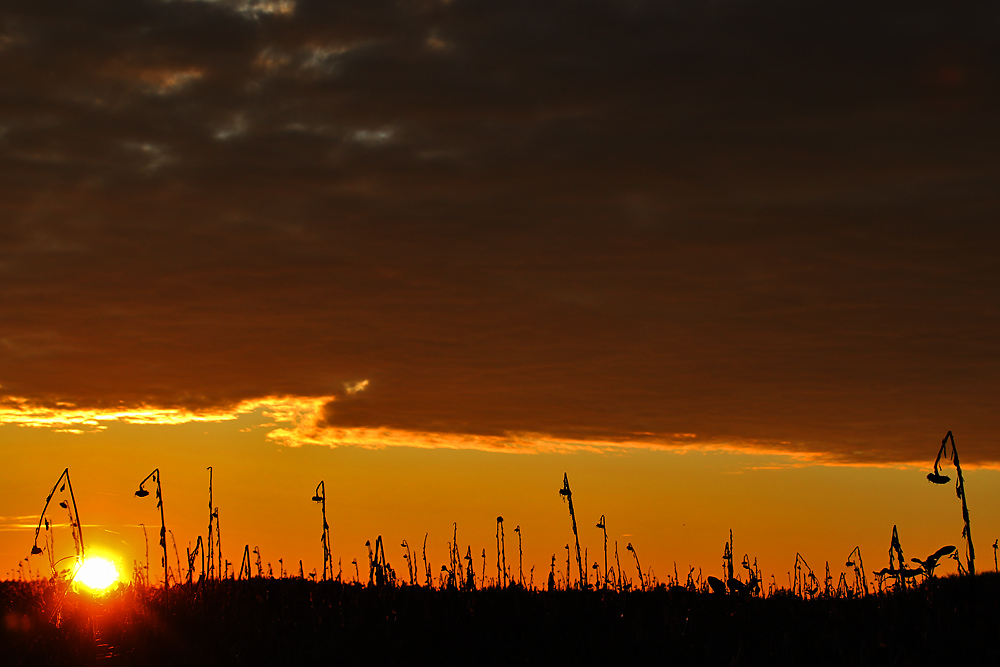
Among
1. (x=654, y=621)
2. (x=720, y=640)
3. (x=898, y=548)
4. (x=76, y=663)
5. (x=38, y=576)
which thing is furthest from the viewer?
(x=38, y=576)

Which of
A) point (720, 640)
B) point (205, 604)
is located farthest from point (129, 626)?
point (720, 640)

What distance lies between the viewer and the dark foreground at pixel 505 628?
8938 millimetres

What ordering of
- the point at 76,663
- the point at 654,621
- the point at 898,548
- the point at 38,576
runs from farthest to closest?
the point at 38,576, the point at 898,548, the point at 654,621, the point at 76,663

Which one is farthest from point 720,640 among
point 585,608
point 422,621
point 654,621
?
point 422,621

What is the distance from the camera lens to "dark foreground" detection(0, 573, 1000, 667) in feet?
29.3

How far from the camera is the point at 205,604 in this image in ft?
34.5

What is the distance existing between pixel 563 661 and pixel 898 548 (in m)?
5.08

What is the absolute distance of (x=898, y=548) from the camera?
11.3m

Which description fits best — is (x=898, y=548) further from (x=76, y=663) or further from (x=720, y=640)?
(x=76, y=663)

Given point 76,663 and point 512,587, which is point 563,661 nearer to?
point 512,587

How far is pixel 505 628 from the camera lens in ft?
31.8

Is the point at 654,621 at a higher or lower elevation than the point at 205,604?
lower

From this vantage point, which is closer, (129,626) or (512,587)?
(129,626)

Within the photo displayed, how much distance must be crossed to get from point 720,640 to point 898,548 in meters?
3.31
